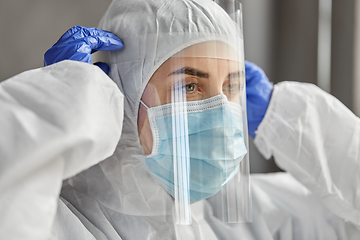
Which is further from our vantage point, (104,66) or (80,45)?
(104,66)

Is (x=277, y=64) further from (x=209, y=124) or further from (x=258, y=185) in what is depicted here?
(x=209, y=124)

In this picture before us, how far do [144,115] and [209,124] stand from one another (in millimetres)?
168

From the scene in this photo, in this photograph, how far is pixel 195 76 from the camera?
729mm

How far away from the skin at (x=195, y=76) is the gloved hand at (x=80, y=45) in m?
0.15

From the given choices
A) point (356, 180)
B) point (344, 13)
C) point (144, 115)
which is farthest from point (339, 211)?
point (344, 13)

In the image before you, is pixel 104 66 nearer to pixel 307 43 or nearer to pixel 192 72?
pixel 192 72

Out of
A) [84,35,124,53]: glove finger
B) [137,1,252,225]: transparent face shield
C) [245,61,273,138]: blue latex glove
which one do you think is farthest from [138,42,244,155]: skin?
[245,61,273,138]: blue latex glove

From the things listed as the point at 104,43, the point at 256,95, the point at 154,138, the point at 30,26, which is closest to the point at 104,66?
the point at 104,43

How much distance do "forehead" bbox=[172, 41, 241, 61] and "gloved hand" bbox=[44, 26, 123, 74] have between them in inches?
7.0

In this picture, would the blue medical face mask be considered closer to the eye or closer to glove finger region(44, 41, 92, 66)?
the eye

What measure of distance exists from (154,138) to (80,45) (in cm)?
28

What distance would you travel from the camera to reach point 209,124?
71cm

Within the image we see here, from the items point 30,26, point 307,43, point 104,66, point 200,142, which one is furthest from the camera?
point 307,43

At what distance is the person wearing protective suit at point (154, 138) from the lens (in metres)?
0.46
